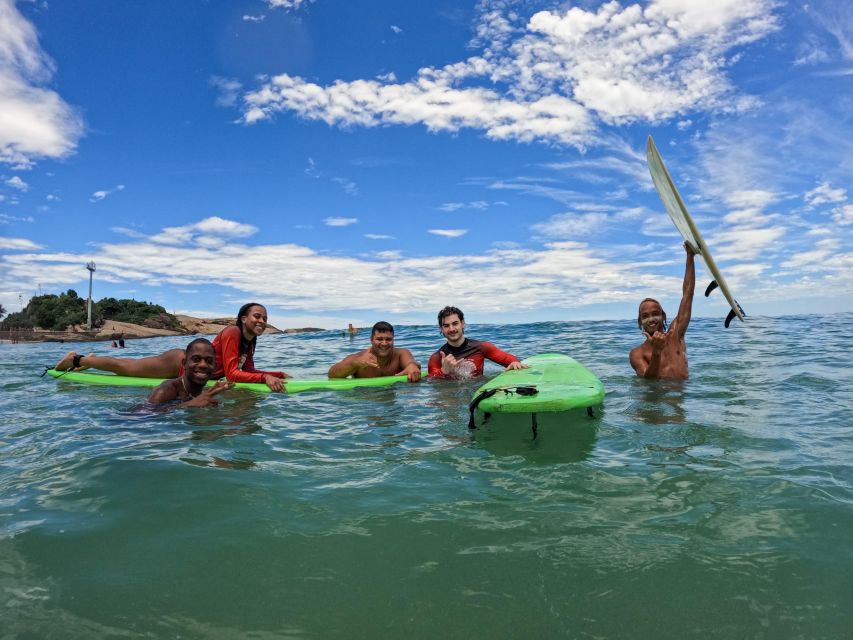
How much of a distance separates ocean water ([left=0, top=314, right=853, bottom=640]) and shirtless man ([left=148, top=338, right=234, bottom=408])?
100 cm

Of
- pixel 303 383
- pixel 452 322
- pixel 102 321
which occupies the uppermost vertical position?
pixel 102 321

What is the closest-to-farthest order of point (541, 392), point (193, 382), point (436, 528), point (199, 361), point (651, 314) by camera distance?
1. point (436, 528)
2. point (541, 392)
3. point (199, 361)
4. point (193, 382)
5. point (651, 314)

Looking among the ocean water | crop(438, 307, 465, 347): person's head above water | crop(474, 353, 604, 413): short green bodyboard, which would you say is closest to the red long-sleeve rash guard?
the ocean water

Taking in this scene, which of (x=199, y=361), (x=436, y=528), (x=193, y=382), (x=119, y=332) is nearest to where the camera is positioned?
(x=436, y=528)

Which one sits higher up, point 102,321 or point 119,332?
point 102,321

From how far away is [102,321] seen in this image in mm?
50469

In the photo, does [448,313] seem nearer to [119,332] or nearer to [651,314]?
[651,314]

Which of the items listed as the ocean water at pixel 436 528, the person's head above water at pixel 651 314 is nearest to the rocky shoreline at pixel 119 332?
the person's head above water at pixel 651 314

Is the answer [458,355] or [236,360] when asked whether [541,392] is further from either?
[236,360]

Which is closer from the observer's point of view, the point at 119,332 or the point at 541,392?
the point at 541,392

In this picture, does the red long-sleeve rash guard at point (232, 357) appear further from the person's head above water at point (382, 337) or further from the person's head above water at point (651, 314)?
the person's head above water at point (651, 314)

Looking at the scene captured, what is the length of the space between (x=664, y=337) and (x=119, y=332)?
50.3m

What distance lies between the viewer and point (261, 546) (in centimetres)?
256

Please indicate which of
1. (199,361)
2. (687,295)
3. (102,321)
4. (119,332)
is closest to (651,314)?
(687,295)
